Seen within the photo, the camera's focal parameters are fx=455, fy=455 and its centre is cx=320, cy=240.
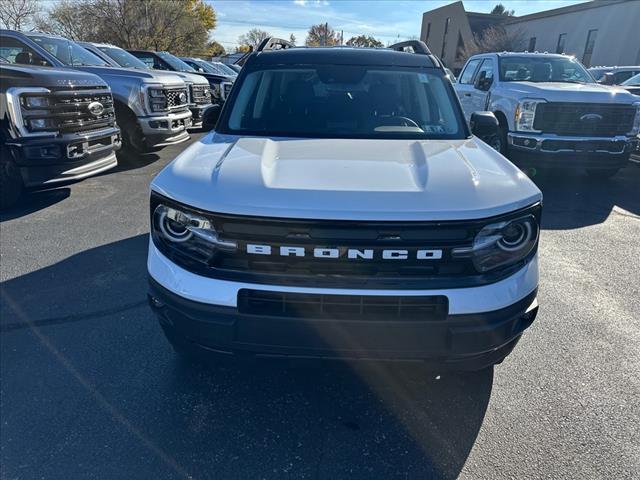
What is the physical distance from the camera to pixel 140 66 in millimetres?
10031

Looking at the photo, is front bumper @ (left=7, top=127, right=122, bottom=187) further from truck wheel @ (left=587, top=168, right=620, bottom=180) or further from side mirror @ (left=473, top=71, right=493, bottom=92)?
truck wheel @ (left=587, top=168, right=620, bottom=180)

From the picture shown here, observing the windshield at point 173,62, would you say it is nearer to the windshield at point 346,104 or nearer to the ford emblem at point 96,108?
the ford emblem at point 96,108

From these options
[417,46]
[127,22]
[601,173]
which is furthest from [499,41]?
[417,46]

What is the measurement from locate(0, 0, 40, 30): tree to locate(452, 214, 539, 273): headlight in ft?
116

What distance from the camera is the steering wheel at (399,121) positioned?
3182 millimetres

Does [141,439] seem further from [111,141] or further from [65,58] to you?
[65,58]

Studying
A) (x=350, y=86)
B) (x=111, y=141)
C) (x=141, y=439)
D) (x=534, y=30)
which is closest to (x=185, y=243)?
(x=141, y=439)

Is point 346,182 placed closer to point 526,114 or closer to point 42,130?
point 42,130

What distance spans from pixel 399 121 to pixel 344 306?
176 cm

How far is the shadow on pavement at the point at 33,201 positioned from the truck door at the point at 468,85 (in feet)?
23.9

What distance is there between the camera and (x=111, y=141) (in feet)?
21.6

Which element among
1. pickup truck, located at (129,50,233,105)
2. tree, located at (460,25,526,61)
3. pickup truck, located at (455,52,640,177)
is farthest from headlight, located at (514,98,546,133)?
tree, located at (460,25,526,61)

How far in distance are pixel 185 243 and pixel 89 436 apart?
1.10 metres

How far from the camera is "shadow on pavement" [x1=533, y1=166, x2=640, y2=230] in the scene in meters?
5.95
